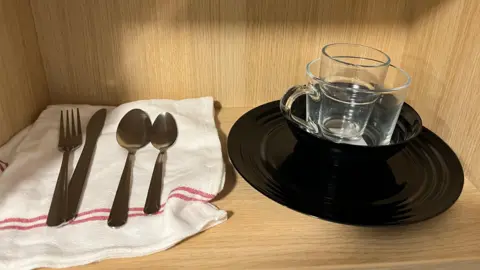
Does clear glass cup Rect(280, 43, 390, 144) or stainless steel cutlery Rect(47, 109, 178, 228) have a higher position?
clear glass cup Rect(280, 43, 390, 144)

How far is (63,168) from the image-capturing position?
51cm

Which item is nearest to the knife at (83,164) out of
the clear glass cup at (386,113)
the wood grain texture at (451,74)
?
the clear glass cup at (386,113)

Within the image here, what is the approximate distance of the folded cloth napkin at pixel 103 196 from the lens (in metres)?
0.41

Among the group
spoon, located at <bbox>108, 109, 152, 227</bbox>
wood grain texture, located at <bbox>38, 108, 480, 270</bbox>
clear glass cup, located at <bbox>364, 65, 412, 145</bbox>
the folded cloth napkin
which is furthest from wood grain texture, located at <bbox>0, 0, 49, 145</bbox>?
clear glass cup, located at <bbox>364, 65, 412, 145</bbox>

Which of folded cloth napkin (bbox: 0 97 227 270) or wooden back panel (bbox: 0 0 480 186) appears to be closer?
folded cloth napkin (bbox: 0 97 227 270)

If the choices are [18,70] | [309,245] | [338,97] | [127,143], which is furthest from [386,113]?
[18,70]

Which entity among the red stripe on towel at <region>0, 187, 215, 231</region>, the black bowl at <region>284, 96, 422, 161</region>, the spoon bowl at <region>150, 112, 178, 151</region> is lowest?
the red stripe on towel at <region>0, 187, 215, 231</region>

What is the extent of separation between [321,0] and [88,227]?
0.42 meters

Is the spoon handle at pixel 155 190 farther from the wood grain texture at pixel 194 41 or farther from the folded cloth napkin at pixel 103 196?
the wood grain texture at pixel 194 41

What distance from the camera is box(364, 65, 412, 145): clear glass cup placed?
53 centimetres

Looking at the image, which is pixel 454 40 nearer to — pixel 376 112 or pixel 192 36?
pixel 376 112

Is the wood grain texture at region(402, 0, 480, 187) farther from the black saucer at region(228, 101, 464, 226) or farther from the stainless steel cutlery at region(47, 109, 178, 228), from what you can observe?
the stainless steel cutlery at region(47, 109, 178, 228)

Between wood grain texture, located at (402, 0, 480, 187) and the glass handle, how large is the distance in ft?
0.56

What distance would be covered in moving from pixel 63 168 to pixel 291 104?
27 centimetres
